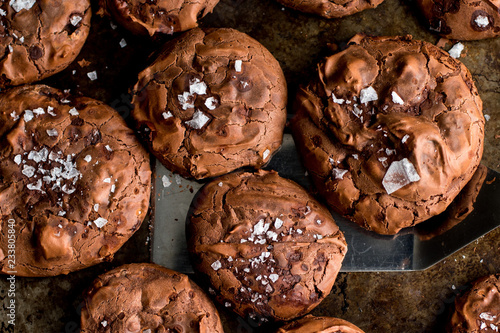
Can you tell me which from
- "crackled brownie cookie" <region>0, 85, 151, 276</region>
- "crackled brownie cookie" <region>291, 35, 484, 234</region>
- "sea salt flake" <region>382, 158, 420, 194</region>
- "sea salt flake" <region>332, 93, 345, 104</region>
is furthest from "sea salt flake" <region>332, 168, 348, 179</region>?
"crackled brownie cookie" <region>0, 85, 151, 276</region>

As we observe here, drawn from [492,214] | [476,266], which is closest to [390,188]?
[492,214]

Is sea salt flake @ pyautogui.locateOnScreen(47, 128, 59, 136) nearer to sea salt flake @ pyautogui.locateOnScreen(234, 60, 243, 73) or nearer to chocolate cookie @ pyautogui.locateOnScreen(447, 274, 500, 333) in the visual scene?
sea salt flake @ pyautogui.locateOnScreen(234, 60, 243, 73)

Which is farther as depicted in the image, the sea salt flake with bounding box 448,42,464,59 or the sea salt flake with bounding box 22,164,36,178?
the sea salt flake with bounding box 448,42,464,59

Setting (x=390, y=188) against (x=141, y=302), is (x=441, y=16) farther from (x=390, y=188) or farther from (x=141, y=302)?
(x=141, y=302)

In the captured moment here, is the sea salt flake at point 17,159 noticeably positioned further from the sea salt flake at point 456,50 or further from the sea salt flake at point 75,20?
the sea salt flake at point 456,50

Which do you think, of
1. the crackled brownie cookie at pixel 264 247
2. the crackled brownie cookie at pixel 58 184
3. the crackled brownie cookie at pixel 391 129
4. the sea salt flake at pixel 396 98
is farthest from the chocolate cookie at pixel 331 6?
the crackled brownie cookie at pixel 58 184

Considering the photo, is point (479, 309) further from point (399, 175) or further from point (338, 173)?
point (338, 173)
